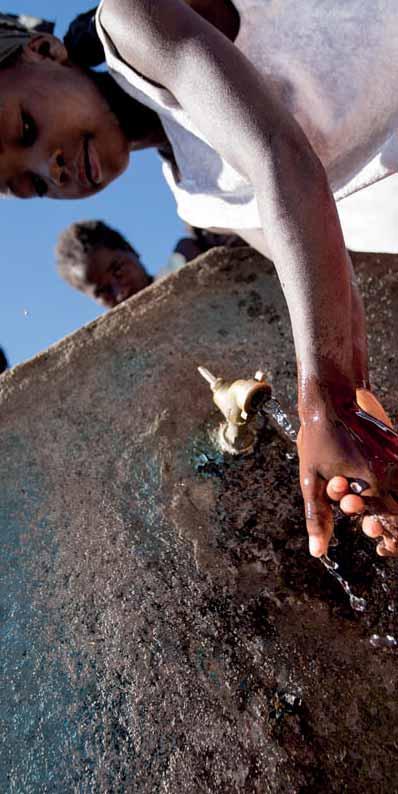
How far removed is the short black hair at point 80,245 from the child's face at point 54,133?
208cm

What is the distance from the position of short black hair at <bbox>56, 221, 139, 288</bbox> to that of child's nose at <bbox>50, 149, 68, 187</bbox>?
2136 mm

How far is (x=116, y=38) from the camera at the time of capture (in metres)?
0.95

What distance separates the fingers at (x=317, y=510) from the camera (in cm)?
80

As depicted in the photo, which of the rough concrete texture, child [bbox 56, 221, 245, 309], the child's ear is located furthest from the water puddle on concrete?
child [bbox 56, 221, 245, 309]

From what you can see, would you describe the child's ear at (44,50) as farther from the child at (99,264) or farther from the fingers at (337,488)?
the child at (99,264)

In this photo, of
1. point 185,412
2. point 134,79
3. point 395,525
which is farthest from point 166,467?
point 134,79

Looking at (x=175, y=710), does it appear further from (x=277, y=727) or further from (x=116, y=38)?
(x=116, y=38)

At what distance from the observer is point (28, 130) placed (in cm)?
120

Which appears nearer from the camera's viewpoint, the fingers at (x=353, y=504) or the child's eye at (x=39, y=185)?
the fingers at (x=353, y=504)

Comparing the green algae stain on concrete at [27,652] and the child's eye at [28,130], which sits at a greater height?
the child's eye at [28,130]

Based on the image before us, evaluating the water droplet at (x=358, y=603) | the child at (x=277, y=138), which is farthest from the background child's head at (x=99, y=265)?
the water droplet at (x=358, y=603)

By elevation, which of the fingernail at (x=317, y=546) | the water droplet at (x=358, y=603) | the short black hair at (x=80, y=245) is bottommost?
the short black hair at (x=80, y=245)

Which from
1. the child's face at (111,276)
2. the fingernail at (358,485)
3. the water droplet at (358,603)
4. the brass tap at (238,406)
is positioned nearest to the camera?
the fingernail at (358,485)

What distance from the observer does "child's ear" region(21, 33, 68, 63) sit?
1.25 meters
